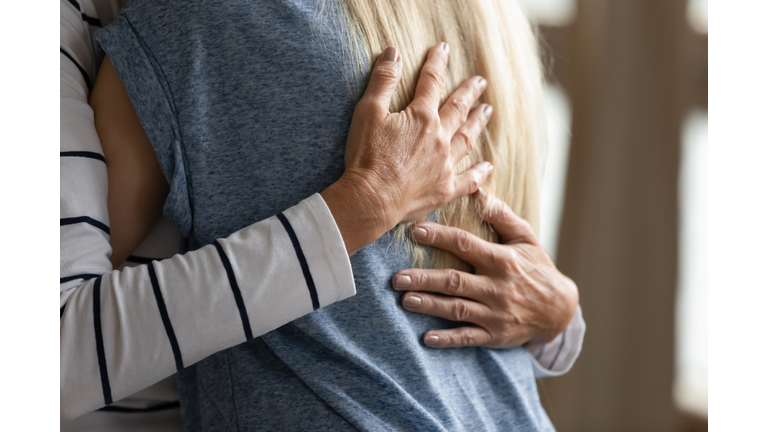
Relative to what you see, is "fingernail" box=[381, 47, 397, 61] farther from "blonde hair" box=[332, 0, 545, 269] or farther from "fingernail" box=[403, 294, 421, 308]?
"fingernail" box=[403, 294, 421, 308]

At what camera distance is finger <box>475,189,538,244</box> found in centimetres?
70

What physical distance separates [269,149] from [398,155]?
0.15 m

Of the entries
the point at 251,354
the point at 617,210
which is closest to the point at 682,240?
the point at 617,210

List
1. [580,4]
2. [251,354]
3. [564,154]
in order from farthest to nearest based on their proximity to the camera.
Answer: [564,154] < [580,4] < [251,354]

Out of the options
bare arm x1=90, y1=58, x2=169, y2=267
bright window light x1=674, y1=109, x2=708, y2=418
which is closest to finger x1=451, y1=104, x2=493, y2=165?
bare arm x1=90, y1=58, x2=169, y2=267

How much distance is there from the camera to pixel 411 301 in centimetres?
58

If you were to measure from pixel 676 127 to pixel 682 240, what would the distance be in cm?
32

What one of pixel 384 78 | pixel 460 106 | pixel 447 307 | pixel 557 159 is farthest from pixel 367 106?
pixel 557 159

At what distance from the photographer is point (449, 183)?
60cm

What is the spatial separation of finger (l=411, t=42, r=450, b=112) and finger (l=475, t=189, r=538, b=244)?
157mm

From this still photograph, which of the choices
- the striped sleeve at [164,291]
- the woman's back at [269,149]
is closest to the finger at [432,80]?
the woman's back at [269,149]

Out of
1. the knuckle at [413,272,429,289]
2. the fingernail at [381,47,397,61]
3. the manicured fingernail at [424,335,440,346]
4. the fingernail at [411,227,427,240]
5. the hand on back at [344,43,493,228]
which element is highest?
the fingernail at [381,47,397,61]

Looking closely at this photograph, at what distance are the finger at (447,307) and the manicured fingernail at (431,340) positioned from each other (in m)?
0.03

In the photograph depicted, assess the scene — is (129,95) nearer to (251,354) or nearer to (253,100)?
(253,100)
